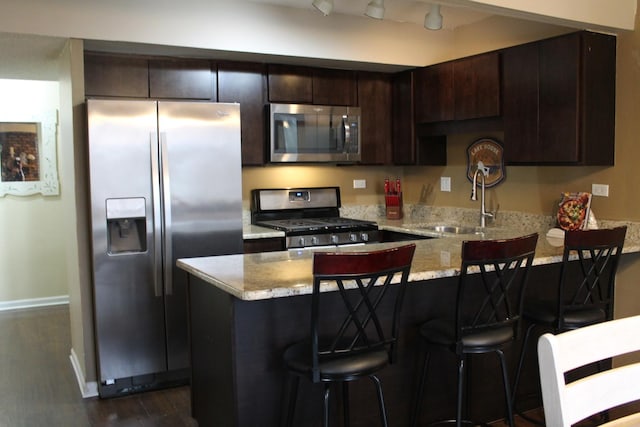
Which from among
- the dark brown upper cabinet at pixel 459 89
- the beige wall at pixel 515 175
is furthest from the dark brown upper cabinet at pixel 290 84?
the dark brown upper cabinet at pixel 459 89

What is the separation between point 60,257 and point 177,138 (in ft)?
10.3

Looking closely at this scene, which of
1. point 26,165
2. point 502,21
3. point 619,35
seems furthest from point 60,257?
point 619,35

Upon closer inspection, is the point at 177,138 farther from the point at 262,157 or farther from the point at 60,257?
the point at 60,257

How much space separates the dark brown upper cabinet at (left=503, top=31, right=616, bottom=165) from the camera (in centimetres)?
353

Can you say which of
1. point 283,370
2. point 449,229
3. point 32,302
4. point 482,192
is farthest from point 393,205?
point 32,302

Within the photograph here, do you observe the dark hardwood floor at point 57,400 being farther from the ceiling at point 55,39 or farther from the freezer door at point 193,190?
the ceiling at point 55,39

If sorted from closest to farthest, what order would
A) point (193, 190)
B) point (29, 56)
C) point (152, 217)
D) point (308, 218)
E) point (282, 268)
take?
point (282, 268) → point (152, 217) → point (193, 190) → point (29, 56) → point (308, 218)

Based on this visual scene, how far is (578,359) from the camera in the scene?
1.29 meters

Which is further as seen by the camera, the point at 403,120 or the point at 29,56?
the point at 403,120

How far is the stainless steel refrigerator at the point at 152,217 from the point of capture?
11.8ft

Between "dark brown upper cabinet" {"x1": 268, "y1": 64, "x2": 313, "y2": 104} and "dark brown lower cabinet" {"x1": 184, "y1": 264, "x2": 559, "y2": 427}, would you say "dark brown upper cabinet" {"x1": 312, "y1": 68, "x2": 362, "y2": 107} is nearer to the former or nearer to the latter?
"dark brown upper cabinet" {"x1": 268, "y1": 64, "x2": 313, "y2": 104}

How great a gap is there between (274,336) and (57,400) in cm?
191

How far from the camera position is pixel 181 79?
13.7 ft

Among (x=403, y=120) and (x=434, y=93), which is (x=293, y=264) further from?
Answer: (x=403, y=120)
